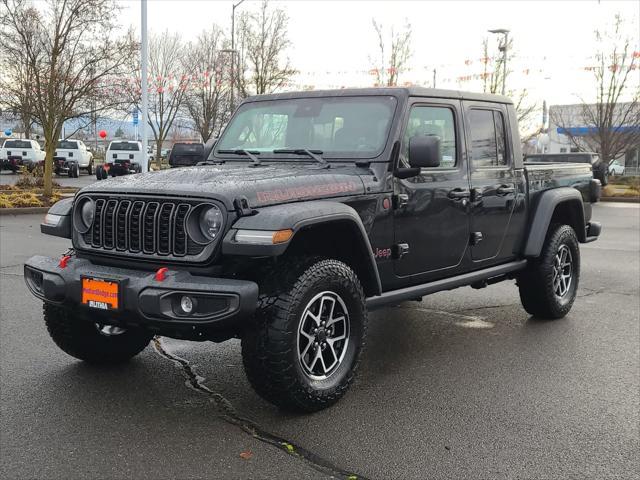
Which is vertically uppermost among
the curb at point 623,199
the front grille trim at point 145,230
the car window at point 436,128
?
the car window at point 436,128

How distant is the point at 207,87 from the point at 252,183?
29.1 meters

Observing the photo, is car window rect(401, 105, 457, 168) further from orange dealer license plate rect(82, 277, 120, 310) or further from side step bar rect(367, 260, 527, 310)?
orange dealer license plate rect(82, 277, 120, 310)

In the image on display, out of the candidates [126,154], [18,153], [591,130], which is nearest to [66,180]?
[126,154]

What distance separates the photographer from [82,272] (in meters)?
3.96

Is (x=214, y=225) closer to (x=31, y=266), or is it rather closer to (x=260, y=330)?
(x=260, y=330)

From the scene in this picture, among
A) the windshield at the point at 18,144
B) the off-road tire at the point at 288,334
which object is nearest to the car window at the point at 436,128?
the off-road tire at the point at 288,334

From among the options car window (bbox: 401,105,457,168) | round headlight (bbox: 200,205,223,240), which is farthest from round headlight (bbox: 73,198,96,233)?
car window (bbox: 401,105,457,168)

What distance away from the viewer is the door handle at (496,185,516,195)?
568cm

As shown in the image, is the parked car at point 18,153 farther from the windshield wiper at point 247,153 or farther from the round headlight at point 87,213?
the round headlight at point 87,213

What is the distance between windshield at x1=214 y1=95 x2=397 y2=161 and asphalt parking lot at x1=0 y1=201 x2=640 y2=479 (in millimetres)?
1546

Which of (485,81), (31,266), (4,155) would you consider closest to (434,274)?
(31,266)

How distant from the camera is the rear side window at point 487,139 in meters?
5.59

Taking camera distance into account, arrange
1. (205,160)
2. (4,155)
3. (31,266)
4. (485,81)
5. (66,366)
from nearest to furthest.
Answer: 1. (31,266)
2. (66,366)
3. (205,160)
4. (485,81)
5. (4,155)

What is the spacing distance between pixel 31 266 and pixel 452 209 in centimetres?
286
